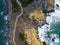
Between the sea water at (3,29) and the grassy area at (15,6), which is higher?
the grassy area at (15,6)

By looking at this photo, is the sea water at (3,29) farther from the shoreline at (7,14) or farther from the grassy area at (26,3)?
the grassy area at (26,3)

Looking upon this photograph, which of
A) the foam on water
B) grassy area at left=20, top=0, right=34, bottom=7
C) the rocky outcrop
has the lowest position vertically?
the foam on water

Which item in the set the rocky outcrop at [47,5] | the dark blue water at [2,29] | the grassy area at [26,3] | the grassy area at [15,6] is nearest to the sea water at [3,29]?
the dark blue water at [2,29]

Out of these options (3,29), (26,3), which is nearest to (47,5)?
(26,3)

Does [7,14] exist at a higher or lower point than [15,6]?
lower

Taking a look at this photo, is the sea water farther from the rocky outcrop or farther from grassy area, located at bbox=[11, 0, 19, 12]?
the rocky outcrop

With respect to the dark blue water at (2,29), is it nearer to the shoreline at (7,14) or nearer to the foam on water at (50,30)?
the shoreline at (7,14)

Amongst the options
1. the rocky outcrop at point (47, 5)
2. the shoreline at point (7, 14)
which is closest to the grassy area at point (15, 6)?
the shoreline at point (7, 14)

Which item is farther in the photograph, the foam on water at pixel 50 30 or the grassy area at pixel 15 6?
the grassy area at pixel 15 6

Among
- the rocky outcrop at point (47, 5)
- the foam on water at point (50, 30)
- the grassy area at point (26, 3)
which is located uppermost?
the grassy area at point (26, 3)

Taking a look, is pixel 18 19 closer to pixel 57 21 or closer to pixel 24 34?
pixel 24 34

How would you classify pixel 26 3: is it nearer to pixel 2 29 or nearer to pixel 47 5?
pixel 47 5

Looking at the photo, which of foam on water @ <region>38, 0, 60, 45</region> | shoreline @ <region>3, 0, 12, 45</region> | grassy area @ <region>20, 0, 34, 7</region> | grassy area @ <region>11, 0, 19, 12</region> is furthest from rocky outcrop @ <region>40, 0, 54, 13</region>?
shoreline @ <region>3, 0, 12, 45</region>
